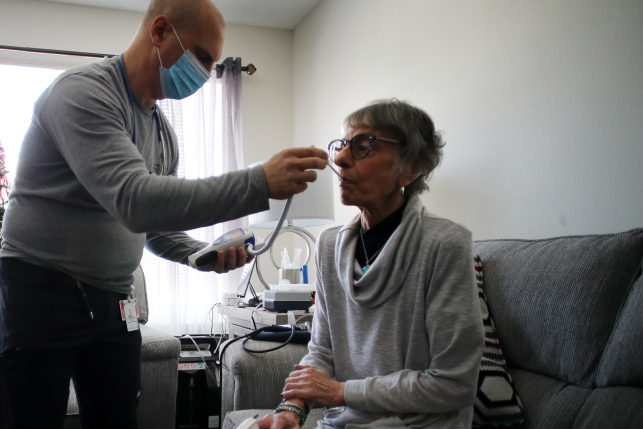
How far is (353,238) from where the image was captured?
1.35 meters

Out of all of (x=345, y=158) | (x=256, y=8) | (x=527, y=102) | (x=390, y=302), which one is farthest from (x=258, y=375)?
(x=256, y=8)

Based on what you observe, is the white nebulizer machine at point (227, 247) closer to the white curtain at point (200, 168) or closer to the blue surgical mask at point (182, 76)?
the blue surgical mask at point (182, 76)

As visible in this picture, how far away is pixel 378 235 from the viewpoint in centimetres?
135

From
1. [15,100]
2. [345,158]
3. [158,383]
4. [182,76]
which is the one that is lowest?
[158,383]

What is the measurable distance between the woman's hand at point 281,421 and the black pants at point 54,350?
341 mm

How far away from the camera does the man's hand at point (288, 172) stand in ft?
2.95

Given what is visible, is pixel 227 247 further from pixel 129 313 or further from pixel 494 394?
pixel 494 394

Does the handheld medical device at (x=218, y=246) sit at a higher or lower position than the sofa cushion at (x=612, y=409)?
higher

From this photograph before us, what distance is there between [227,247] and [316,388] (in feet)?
1.37

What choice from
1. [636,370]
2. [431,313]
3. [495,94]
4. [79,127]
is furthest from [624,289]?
[79,127]

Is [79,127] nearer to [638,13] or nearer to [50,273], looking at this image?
[50,273]

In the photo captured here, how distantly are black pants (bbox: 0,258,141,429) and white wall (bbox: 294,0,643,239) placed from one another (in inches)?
55.9

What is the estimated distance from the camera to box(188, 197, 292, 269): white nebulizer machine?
126 centimetres

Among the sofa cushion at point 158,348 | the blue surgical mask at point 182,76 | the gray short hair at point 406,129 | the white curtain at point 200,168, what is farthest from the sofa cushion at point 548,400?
the white curtain at point 200,168
